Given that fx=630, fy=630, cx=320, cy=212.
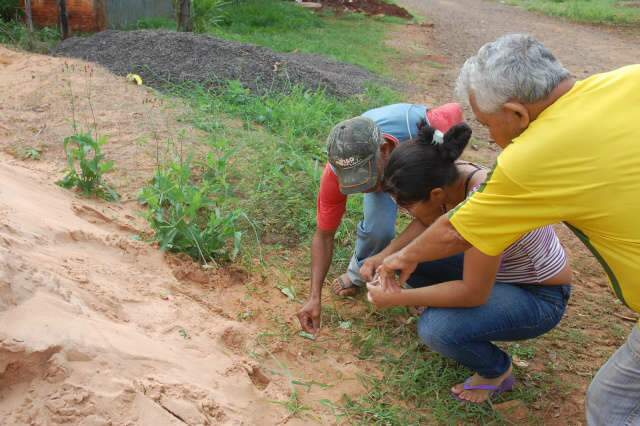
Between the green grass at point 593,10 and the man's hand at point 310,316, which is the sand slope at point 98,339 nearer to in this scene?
the man's hand at point 310,316

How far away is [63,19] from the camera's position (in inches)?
318

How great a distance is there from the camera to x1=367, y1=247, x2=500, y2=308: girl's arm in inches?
80.4

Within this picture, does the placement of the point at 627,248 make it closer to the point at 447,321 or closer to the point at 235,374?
the point at 447,321

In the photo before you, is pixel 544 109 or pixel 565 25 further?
pixel 565 25

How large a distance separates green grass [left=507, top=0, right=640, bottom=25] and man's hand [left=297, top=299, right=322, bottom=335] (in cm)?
1460

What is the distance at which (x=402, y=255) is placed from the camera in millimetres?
2232

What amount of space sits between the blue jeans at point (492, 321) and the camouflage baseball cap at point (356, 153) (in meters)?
0.59

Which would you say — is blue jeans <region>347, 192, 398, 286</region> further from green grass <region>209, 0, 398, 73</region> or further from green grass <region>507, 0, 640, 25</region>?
green grass <region>507, 0, 640, 25</region>

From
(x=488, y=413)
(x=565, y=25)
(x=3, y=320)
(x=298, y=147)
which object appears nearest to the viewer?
(x=3, y=320)

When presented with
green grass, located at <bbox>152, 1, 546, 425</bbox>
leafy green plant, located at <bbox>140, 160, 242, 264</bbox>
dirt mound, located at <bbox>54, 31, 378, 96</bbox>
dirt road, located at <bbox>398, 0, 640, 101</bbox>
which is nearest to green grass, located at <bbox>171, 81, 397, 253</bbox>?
green grass, located at <bbox>152, 1, 546, 425</bbox>

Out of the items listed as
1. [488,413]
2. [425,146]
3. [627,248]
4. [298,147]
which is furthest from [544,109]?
[298,147]

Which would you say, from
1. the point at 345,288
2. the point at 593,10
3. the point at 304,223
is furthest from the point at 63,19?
the point at 593,10

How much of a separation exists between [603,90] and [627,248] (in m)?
0.44

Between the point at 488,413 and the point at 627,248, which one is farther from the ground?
the point at 627,248
